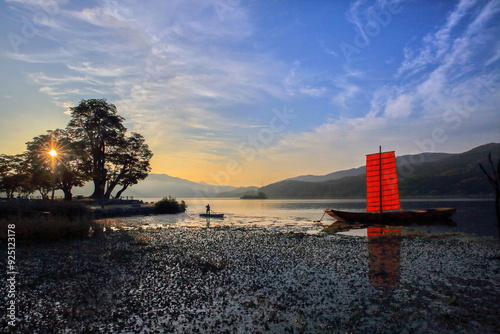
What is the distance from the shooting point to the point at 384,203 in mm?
42500

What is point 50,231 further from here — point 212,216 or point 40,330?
point 212,216

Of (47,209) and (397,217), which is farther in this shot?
(397,217)

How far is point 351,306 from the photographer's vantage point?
363 inches

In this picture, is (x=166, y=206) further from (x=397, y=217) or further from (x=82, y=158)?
(x=397, y=217)

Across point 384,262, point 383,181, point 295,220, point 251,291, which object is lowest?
point 295,220

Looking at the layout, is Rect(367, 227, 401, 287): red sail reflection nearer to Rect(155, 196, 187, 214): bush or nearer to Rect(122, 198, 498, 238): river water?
Rect(122, 198, 498, 238): river water

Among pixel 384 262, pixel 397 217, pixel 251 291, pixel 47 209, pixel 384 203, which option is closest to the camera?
pixel 251 291

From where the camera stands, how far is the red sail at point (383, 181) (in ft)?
137

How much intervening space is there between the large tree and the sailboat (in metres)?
48.6

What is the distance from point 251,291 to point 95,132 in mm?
59559

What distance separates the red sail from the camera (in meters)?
41.7

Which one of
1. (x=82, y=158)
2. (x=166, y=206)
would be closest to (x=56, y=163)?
(x=82, y=158)

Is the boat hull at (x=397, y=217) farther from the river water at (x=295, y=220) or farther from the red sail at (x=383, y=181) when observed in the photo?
the red sail at (x=383, y=181)

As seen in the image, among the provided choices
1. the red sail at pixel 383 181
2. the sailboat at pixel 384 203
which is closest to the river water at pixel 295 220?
the sailboat at pixel 384 203
